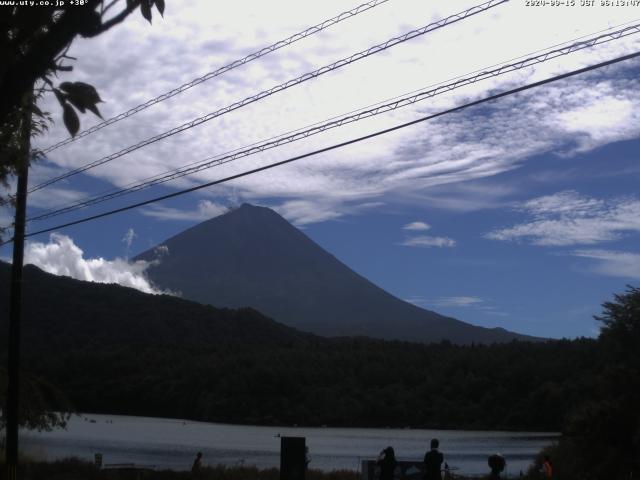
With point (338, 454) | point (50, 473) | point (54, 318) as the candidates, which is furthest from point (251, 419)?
point (50, 473)

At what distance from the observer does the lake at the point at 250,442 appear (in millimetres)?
57562

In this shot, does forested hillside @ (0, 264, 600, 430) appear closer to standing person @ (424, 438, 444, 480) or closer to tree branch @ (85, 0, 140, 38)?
standing person @ (424, 438, 444, 480)

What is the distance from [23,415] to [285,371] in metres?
83.7

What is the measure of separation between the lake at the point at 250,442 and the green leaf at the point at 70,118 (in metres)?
46.3

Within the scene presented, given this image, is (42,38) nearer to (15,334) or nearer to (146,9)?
(146,9)

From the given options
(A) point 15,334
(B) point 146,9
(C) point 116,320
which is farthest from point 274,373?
(B) point 146,9

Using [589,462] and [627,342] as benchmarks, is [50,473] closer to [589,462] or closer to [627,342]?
[589,462]

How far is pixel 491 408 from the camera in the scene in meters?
96.9

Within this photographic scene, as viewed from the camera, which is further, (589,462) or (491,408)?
(491,408)

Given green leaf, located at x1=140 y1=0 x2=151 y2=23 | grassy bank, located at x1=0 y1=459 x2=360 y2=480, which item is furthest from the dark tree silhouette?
grassy bank, located at x1=0 y1=459 x2=360 y2=480

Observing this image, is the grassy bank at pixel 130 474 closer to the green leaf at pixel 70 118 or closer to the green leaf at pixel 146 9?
the green leaf at pixel 70 118

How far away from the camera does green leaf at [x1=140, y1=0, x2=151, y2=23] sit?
15.0 feet

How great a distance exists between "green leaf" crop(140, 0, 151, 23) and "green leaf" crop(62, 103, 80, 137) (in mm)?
698

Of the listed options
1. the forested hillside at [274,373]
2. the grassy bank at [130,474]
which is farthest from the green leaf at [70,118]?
the forested hillside at [274,373]
